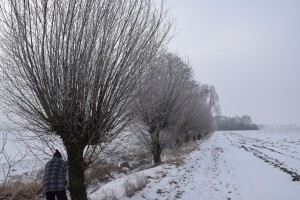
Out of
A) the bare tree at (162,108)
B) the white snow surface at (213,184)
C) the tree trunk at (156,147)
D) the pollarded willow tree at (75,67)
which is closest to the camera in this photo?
the pollarded willow tree at (75,67)

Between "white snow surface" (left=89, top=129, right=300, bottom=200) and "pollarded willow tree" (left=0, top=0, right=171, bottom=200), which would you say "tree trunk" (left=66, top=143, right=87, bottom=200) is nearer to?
"pollarded willow tree" (left=0, top=0, right=171, bottom=200)

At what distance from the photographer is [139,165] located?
2072cm

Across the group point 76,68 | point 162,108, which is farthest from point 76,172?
point 162,108

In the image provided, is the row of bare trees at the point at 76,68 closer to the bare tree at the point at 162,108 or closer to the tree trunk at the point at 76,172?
the tree trunk at the point at 76,172

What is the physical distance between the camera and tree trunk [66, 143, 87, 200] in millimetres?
7828

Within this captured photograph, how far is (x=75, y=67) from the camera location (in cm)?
716

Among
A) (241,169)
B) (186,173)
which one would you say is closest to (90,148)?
(186,173)

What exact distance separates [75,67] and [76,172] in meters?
2.40

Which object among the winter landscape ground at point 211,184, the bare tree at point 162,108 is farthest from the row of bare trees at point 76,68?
the bare tree at point 162,108

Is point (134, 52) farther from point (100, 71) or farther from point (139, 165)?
point (139, 165)

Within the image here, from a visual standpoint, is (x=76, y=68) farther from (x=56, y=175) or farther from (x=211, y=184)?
(x=211, y=184)

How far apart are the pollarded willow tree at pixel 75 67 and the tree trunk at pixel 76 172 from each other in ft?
0.07

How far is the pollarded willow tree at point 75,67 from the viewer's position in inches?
275

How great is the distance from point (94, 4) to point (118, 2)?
62cm
